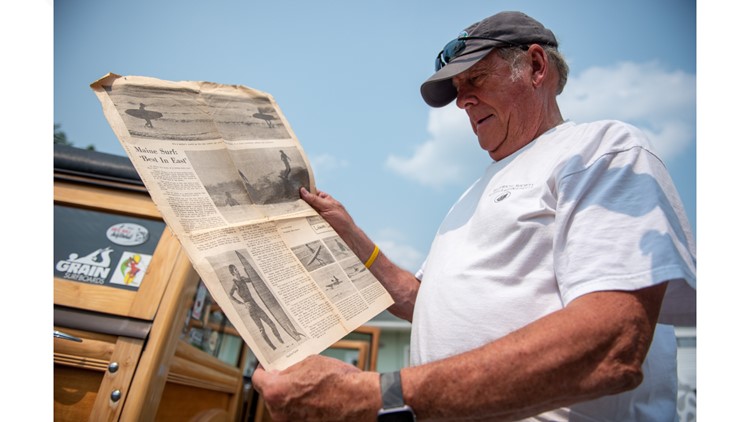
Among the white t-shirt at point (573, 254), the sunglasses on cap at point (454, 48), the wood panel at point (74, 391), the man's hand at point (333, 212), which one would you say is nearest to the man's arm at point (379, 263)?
the man's hand at point (333, 212)

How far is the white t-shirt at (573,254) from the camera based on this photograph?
837mm

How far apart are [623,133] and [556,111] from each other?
528 mm

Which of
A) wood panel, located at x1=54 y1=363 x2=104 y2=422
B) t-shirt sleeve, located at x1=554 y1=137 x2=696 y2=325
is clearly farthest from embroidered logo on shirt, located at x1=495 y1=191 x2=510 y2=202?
wood panel, located at x1=54 y1=363 x2=104 y2=422

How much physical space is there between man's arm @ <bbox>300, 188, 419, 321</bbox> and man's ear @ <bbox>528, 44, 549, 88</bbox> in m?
0.83

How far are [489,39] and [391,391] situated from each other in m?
1.23

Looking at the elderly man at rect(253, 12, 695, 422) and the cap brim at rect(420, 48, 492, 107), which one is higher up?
the cap brim at rect(420, 48, 492, 107)

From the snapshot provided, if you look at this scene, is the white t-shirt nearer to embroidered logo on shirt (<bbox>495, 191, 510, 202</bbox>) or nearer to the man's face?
embroidered logo on shirt (<bbox>495, 191, 510, 202</bbox>)

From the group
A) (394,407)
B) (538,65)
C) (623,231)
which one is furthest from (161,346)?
(538,65)

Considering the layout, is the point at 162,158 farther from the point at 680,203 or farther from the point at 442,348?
the point at 680,203

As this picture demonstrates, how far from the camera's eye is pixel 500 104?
57.9 inches

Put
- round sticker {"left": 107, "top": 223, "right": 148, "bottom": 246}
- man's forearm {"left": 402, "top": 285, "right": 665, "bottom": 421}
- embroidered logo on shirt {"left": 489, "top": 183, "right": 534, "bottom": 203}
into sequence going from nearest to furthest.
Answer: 1. man's forearm {"left": 402, "top": 285, "right": 665, "bottom": 421}
2. embroidered logo on shirt {"left": 489, "top": 183, "right": 534, "bottom": 203}
3. round sticker {"left": 107, "top": 223, "right": 148, "bottom": 246}

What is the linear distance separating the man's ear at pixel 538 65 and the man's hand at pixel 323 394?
1.17 metres

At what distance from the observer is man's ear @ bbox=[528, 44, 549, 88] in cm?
148

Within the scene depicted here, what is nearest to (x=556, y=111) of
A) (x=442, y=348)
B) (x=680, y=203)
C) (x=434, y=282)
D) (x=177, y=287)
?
(x=680, y=203)
